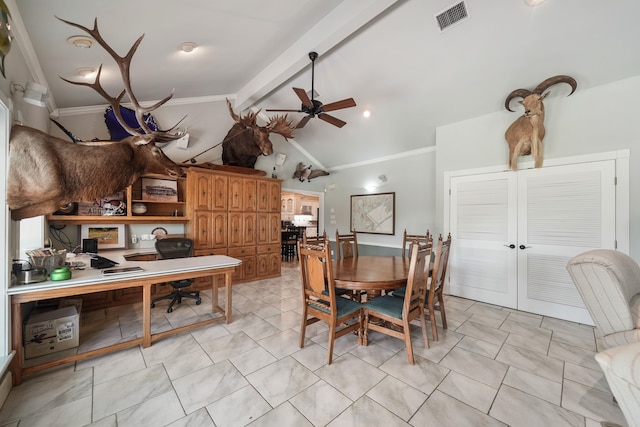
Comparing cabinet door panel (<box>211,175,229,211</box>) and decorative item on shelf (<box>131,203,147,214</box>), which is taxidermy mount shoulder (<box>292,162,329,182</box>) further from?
decorative item on shelf (<box>131,203,147,214</box>)

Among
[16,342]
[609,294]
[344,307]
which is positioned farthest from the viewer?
[344,307]

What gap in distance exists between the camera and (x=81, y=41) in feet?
7.25

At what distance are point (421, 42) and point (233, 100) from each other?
10.8 feet

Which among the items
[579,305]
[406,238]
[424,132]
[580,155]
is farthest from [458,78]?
[579,305]

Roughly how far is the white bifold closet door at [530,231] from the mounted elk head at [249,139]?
309 cm

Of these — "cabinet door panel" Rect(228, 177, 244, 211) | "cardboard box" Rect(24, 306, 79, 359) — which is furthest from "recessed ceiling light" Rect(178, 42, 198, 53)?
"cardboard box" Rect(24, 306, 79, 359)

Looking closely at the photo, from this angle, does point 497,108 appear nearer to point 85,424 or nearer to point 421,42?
point 421,42

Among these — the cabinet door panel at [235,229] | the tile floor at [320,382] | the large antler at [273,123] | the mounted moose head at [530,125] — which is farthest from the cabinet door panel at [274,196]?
the mounted moose head at [530,125]

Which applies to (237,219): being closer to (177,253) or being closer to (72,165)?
(177,253)

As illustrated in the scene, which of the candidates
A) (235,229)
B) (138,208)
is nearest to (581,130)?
(235,229)

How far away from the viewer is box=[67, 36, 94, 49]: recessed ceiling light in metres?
2.18

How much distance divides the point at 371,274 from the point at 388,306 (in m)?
0.34

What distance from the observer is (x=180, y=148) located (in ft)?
14.8

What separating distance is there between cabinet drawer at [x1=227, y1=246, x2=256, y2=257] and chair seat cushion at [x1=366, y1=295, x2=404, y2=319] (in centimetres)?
307
